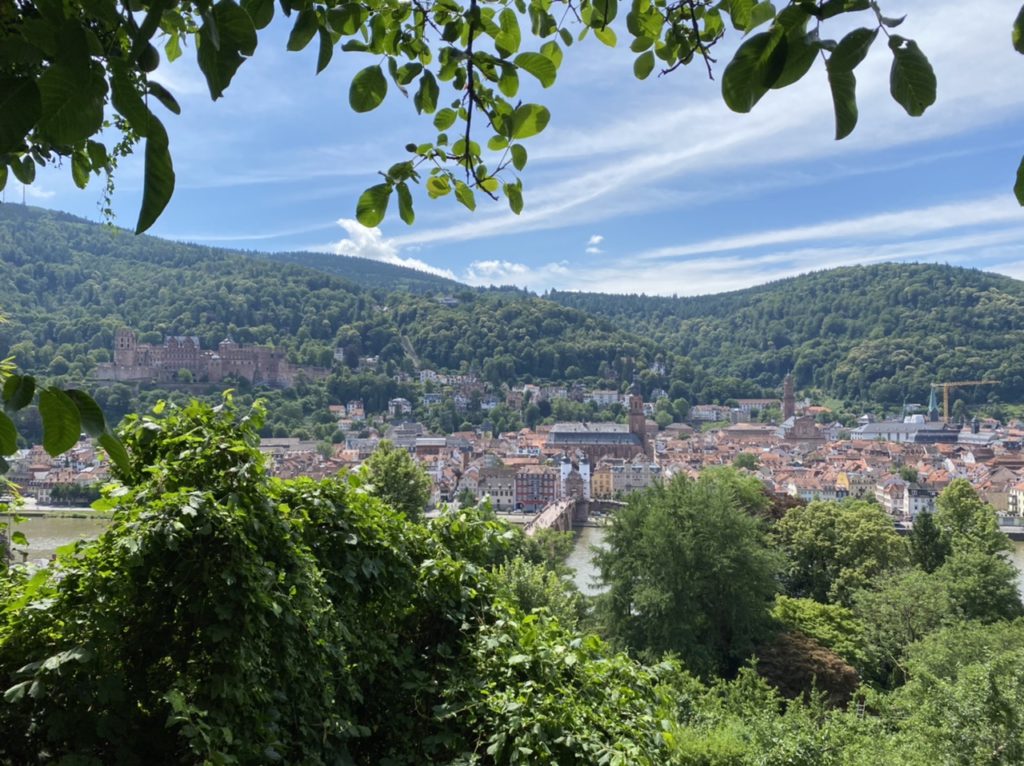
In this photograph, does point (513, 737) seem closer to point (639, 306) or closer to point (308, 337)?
point (308, 337)

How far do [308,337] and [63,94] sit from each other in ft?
249

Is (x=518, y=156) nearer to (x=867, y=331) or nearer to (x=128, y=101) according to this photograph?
(x=128, y=101)

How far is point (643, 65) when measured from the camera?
1.18m

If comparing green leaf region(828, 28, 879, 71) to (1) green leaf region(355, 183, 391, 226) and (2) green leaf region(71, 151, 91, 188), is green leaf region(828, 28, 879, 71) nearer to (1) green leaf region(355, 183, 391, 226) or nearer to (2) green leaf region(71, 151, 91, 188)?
(1) green leaf region(355, 183, 391, 226)

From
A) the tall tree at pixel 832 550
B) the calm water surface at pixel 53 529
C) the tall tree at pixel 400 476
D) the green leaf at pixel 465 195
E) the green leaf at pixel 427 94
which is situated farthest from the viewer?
the calm water surface at pixel 53 529

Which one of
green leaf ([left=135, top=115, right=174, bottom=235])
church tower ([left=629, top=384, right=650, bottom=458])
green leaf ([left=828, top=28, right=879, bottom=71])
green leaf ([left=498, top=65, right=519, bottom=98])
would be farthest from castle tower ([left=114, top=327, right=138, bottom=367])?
green leaf ([left=828, top=28, right=879, bottom=71])

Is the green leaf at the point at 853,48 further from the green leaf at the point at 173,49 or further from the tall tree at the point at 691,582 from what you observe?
the tall tree at the point at 691,582

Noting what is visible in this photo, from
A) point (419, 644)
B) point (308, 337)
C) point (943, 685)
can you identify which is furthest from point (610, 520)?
point (308, 337)

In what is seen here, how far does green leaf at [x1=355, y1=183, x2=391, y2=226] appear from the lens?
1.13m

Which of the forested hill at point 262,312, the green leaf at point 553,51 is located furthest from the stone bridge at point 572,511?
the forested hill at point 262,312

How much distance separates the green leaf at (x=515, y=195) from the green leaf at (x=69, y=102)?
0.79m

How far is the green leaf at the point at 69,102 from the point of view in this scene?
0.49 metres

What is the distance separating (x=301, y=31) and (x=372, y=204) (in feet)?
0.91

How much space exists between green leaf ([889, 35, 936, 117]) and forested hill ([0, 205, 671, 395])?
58.2 metres
